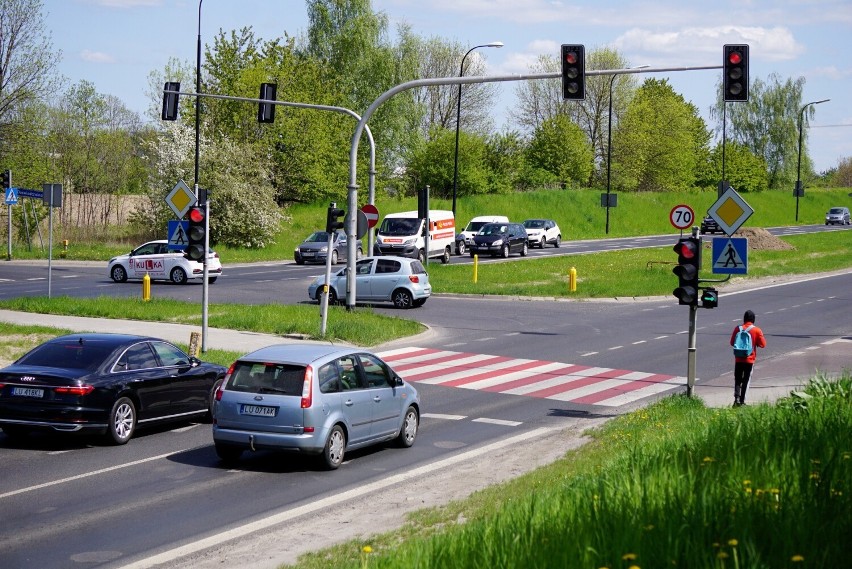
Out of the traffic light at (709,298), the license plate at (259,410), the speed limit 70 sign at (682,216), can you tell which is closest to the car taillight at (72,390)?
the license plate at (259,410)

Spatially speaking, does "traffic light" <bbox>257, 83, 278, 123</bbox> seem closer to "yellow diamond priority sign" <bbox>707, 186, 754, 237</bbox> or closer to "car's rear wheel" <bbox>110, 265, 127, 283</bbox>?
"car's rear wheel" <bbox>110, 265, 127, 283</bbox>

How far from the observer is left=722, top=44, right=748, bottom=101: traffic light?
72.0ft

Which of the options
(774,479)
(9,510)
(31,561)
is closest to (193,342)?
(9,510)

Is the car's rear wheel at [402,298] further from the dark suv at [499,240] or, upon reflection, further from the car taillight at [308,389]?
the car taillight at [308,389]

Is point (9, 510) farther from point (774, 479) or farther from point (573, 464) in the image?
point (774, 479)

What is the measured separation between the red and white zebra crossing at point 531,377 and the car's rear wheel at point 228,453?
7407 millimetres

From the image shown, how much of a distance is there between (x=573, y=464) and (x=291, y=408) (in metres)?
3.41

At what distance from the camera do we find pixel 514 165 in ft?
301

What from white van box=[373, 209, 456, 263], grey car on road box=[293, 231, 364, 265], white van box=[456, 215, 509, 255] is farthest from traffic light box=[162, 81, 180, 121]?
white van box=[456, 215, 509, 255]

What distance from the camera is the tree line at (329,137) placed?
205 ft

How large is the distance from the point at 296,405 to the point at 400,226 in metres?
41.7

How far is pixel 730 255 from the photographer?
1866 centimetres

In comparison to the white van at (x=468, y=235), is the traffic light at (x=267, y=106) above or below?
above

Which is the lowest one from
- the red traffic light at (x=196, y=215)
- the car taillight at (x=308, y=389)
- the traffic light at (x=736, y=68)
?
the car taillight at (x=308, y=389)
